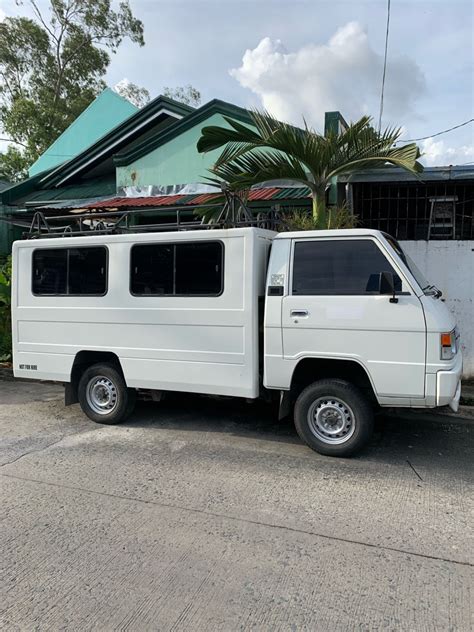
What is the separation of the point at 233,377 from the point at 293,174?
139 inches

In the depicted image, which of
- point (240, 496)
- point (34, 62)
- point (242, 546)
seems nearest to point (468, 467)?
point (240, 496)

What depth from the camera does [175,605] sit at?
2762 mm

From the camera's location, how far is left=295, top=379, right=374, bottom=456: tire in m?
4.71

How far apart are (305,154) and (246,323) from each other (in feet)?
10.6

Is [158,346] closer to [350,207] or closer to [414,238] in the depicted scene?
[350,207]

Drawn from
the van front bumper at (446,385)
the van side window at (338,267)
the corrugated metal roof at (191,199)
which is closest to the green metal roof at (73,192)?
the corrugated metal roof at (191,199)

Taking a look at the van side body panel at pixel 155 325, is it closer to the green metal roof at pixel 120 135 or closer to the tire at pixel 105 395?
the tire at pixel 105 395

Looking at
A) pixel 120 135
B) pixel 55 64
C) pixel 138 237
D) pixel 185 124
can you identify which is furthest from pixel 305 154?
pixel 55 64

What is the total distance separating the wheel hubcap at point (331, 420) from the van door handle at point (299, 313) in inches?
33.3

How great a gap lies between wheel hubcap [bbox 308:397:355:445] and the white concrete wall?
432 cm

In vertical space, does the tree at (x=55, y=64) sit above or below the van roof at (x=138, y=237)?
above

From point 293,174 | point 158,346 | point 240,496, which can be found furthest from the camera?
point 293,174

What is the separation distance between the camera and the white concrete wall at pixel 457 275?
26.7ft

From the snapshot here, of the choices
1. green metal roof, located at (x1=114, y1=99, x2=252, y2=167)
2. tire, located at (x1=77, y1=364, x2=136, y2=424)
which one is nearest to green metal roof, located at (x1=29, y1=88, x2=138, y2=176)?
green metal roof, located at (x1=114, y1=99, x2=252, y2=167)
